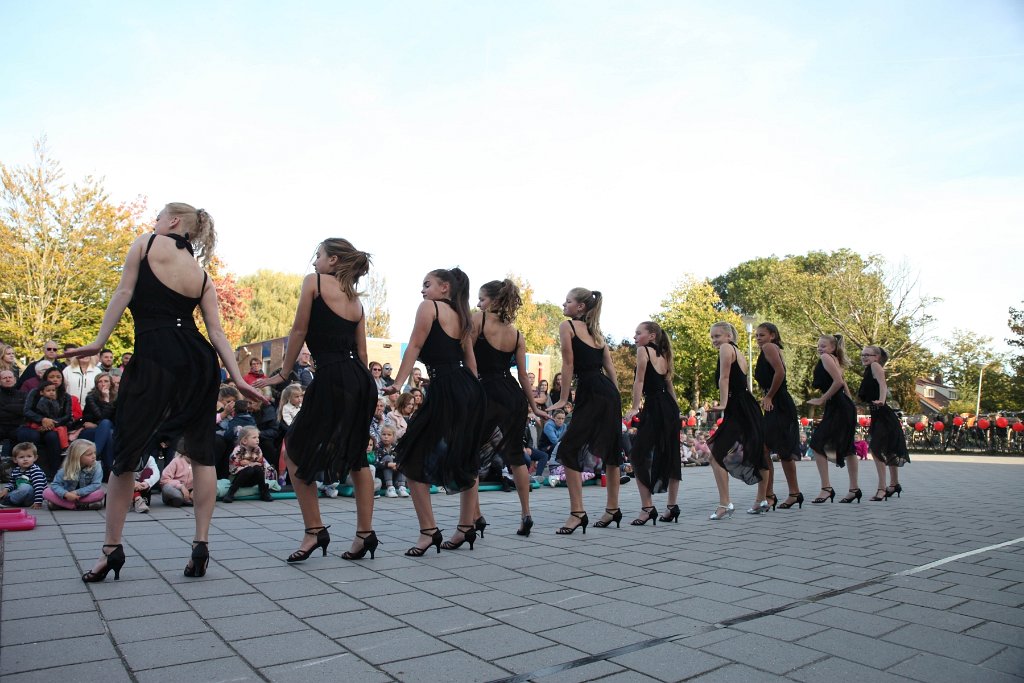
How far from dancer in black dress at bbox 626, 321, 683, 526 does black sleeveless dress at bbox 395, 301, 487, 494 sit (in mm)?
2127

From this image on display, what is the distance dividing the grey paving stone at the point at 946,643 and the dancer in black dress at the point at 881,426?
6.91 metres

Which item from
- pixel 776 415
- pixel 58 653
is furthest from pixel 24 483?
pixel 776 415

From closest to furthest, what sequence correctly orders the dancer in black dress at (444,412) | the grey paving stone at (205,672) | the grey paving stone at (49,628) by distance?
the grey paving stone at (205,672), the grey paving stone at (49,628), the dancer in black dress at (444,412)

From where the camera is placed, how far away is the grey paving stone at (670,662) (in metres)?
3.00

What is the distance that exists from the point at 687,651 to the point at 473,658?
2.96 feet

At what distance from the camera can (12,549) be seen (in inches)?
212

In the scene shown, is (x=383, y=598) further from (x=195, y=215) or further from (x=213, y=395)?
(x=195, y=215)

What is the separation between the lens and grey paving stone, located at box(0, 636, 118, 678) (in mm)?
2955

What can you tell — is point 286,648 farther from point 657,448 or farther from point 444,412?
point 657,448

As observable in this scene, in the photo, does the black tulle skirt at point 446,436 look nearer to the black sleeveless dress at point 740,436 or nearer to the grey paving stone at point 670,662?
the grey paving stone at point 670,662

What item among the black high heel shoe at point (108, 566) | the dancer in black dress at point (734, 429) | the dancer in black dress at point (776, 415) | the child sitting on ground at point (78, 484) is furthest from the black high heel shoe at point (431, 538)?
the dancer in black dress at point (776, 415)

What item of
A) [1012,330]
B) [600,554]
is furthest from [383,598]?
[1012,330]

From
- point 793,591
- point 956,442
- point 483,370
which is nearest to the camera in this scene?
point 793,591

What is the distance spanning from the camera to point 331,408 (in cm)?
514
